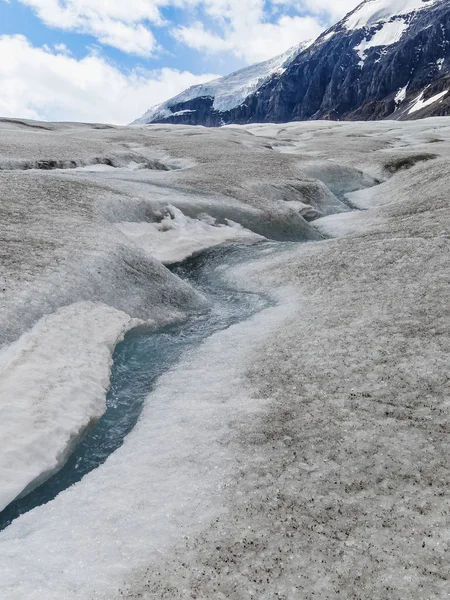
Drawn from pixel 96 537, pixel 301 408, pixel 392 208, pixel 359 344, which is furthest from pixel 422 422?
pixel 392 208

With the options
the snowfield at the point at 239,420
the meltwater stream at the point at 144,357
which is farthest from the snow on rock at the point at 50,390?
the meltwater stream at the point at 144,357

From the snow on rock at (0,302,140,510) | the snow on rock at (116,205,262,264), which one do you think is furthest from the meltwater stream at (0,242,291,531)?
the snow on rock at (116,205,262,264)

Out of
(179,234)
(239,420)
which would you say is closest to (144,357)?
(239,420)

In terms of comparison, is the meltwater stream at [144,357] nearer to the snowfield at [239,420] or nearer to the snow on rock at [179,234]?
the snowfield at [239,420]

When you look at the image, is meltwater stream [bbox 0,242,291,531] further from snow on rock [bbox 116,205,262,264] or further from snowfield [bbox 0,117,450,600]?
snow on rock [bbox 116,205,262,264]

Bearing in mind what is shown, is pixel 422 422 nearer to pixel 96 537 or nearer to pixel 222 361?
pixel 222 361

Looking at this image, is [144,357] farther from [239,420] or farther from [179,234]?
[179,234]

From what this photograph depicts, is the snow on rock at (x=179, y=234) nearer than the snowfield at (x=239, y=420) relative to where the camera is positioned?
No

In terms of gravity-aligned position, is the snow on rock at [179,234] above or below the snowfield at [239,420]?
above
